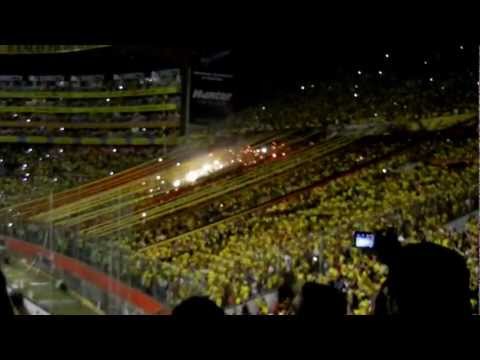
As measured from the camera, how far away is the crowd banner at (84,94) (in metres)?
15.4

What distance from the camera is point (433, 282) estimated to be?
41.4 inches

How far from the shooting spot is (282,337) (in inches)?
43.2

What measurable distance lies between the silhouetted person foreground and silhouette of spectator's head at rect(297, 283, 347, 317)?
4.8 inches

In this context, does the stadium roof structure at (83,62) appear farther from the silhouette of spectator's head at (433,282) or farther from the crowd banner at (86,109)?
the silhouette of spectator's head at (433,282)

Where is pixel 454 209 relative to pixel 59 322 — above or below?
Result: above

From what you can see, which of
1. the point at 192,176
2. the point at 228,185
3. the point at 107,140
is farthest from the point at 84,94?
the point at 228,185

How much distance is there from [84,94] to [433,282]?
15.8 meters

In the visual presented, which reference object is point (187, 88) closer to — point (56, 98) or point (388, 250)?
point (56, 98)

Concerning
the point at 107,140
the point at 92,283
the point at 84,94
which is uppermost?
the point at 84,94

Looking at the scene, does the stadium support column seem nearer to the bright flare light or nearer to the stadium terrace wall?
the bright flare light

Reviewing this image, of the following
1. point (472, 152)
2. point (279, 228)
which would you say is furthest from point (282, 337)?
point (472, 152)

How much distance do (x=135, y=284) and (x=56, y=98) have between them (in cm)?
1071

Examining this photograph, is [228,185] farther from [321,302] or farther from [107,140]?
[321,302]

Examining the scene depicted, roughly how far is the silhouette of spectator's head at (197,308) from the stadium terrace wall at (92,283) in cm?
480
